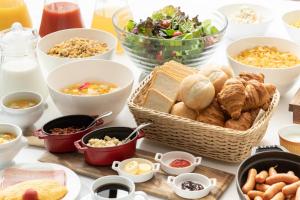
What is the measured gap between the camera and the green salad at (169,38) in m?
1.91

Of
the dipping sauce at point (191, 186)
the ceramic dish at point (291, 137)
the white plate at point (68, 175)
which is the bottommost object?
the white plate at point (68, 175)

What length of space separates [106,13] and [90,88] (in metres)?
0.49

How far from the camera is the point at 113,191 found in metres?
1.38

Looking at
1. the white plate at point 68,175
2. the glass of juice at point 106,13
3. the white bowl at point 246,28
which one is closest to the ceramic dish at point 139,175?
the white plate at point 68,175

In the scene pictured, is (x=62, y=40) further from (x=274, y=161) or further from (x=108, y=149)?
(x=274, y=161)

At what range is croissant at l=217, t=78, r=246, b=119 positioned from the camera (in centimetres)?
158

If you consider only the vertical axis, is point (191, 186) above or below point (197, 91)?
below

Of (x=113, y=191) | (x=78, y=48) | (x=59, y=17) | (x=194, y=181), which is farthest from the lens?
(x=59, y=17)

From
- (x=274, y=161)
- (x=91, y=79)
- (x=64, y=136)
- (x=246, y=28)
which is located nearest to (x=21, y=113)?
(x=64, y=136)

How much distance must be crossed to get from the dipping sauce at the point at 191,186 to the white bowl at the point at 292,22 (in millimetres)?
970

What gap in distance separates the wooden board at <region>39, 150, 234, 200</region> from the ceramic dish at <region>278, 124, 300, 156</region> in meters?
0.18

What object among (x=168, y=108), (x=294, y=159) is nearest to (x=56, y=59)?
(x=168, y=108)

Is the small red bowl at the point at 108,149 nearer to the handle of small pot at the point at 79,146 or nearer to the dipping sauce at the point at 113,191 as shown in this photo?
the handle of small pot at the point at 79,146

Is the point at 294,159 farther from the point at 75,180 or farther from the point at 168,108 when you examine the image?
the point at 75,180
